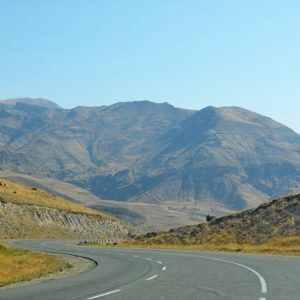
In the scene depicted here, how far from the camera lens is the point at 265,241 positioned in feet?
178

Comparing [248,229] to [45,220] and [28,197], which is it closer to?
[45,220]

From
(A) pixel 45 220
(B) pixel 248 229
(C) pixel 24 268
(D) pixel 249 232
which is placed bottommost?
(A) pixel 45 220

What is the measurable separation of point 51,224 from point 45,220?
1.49 meters

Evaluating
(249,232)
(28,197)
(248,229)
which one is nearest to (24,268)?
(249,232)

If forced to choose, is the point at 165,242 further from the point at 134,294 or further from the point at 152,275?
the point at 134,294

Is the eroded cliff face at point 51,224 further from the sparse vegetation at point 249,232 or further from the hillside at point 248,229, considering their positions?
the sparse vegetation at point 249,232

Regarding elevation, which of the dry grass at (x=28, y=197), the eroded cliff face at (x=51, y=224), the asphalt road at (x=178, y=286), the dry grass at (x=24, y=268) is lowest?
the eroded cliff face at (x=51, y=224)

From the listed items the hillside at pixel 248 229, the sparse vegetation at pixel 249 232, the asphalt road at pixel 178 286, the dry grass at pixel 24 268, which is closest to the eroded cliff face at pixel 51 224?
the hillside at pixel 248 229

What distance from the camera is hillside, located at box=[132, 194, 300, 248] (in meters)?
55.6

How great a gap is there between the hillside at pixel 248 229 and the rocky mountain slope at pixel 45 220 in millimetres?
44583

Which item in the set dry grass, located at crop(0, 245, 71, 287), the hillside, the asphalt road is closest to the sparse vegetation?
the hillside

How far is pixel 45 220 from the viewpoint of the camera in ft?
406

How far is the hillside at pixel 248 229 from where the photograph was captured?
5559cm

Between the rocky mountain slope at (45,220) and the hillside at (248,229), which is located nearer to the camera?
the hillside at (248,229)
